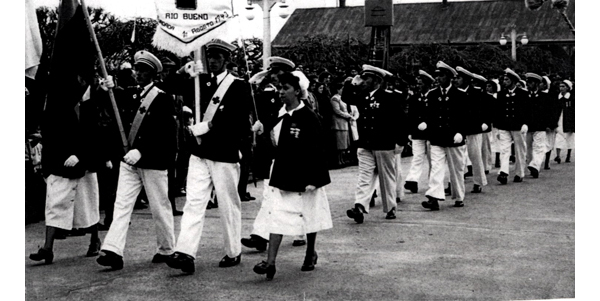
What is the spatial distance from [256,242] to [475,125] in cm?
596

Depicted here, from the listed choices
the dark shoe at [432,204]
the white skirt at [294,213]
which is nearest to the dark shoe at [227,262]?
the white skirt at [294,213]

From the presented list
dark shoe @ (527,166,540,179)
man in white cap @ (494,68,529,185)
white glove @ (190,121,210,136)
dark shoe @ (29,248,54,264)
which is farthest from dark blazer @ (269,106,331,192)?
dark shoe @ (527,166,540,179)

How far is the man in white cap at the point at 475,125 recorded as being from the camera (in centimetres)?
1195

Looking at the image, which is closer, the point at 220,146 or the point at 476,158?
the point at 220,146

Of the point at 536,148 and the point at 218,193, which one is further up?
the point at 536,148

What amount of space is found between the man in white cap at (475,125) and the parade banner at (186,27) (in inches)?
201

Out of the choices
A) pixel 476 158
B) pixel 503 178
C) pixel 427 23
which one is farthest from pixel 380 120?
pixel 427 23

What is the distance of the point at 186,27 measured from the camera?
7.54 meters

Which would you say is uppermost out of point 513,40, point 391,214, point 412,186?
point 513,40

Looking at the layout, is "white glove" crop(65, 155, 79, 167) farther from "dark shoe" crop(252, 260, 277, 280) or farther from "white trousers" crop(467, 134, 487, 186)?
"white trousers" crop(467, 134, 487, 186)

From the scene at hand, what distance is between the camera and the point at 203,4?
25.1ft

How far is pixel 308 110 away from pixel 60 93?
6.90 feet

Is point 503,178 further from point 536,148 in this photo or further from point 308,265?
point 308,265

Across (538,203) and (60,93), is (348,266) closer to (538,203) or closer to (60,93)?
(60,93)
